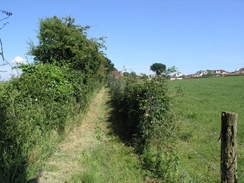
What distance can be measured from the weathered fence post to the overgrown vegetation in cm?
340

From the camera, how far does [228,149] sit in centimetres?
265

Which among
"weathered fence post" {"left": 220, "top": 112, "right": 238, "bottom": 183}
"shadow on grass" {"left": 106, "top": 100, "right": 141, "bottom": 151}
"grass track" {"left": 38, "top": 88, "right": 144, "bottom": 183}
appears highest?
"weathered fence post" {"left": 220, "top": 112, "right": 238, "bottom": 183}

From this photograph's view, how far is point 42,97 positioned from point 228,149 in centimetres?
515

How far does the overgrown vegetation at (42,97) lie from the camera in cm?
409

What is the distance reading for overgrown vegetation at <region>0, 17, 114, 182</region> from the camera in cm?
409

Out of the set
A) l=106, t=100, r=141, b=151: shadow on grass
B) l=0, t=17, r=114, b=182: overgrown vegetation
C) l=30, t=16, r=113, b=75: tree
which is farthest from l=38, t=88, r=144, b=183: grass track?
l=30, t=16, r=113, b=75: tree

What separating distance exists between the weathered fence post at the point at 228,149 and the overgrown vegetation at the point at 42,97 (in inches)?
134

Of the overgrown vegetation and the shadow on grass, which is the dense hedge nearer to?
the shadow on grass

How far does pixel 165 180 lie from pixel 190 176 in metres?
0.56

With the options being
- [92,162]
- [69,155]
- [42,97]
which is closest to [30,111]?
[42,97]

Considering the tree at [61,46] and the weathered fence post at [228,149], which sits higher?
the tree at [61,46]

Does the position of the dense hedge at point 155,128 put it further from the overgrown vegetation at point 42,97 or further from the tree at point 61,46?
the tree at point 61,46

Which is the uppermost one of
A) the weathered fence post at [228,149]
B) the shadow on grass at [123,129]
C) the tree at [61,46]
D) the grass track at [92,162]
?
the tree at [61,46]

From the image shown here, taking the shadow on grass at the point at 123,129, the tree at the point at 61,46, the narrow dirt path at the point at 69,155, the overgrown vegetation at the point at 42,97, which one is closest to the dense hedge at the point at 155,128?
the shadow on grass at the point at 123,129
